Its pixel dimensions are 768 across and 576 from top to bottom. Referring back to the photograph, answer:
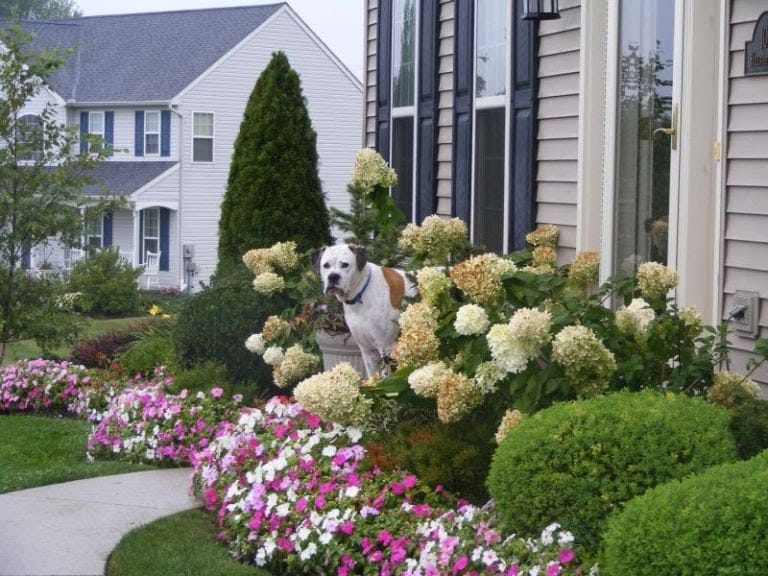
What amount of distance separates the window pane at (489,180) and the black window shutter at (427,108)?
34.5 inches

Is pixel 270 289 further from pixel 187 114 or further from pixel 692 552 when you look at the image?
pixel 187 114

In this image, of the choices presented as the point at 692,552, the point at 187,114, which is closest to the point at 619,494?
the point at 692,552

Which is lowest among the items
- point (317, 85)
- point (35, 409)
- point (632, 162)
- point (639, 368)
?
point (35, 409)

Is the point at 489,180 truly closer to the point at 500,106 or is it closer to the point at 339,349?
the point at 500,106

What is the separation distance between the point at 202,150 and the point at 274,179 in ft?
80.0

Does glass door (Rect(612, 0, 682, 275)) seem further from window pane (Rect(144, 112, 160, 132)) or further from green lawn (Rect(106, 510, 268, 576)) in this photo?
window pane (Rect(144, 112, 160, 132))

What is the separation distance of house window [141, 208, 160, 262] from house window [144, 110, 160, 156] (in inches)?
61.6

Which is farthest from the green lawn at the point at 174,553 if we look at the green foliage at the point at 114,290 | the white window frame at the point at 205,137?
the white window frame at the point at 205,137

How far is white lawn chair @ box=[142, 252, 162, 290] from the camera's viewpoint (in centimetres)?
3397

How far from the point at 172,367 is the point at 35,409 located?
4.02ft

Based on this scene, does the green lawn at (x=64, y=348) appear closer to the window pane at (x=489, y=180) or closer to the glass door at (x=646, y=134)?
the window pane at (x=489, y=180)

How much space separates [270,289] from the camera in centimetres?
900

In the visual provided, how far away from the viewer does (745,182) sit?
21.9 ft

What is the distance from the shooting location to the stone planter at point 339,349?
335 inches
